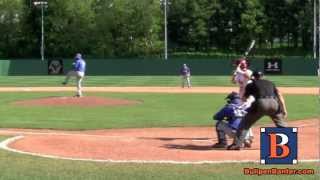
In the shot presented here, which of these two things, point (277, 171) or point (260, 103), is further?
point (260, 103)

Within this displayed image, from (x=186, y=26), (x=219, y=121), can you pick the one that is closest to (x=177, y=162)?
(x=219, y=121)

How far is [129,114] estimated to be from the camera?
21641mm

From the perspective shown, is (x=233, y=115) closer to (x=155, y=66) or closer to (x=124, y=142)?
(x=124, y=142)

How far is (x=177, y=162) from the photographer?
1088cm

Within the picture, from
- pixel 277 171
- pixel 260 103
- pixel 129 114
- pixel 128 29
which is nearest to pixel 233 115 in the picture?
pixel 260 103

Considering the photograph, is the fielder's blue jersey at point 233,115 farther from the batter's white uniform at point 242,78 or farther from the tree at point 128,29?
the tree at point 128,29

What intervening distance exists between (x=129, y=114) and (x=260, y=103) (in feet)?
32.7

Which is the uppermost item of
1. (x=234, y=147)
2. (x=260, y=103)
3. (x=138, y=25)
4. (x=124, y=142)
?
(x=138, y=25)

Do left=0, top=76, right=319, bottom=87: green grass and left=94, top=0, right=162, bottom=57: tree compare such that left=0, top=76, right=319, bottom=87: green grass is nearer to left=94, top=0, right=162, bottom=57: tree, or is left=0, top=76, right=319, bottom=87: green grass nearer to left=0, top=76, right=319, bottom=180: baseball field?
left=0, top=76, right=319, bottom=180: baseball field

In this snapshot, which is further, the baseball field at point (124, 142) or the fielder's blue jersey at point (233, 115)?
the fielder's blue jersey at point (233, 115)

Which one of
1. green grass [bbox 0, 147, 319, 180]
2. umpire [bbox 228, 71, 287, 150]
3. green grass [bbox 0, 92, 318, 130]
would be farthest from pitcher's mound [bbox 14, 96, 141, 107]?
green grass [bbox 0, 147, 319, 180]
